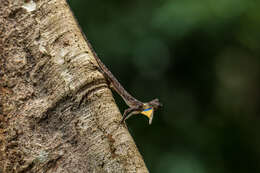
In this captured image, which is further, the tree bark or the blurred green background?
the blurred green background

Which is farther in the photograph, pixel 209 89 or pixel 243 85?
pixel 243 85

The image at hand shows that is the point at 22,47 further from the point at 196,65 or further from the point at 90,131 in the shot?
the point at 196,65

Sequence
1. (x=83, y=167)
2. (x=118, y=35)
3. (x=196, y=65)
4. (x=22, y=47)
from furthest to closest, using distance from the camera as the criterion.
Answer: (x=196, y=65), (x=118, y=35), (x=22, y=47), (x=83, y=167)

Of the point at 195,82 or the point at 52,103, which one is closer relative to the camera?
the point at 52,103

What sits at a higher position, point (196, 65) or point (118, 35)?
point (118, 35)

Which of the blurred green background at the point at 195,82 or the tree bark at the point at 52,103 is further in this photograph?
the blurred green background at the point at 195,82

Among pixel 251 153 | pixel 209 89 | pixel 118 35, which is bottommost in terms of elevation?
pixel 251 153

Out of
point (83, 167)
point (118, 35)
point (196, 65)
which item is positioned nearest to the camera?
point (83, 167)

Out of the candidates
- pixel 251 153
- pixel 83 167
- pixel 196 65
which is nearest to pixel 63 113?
pixel 83 167
